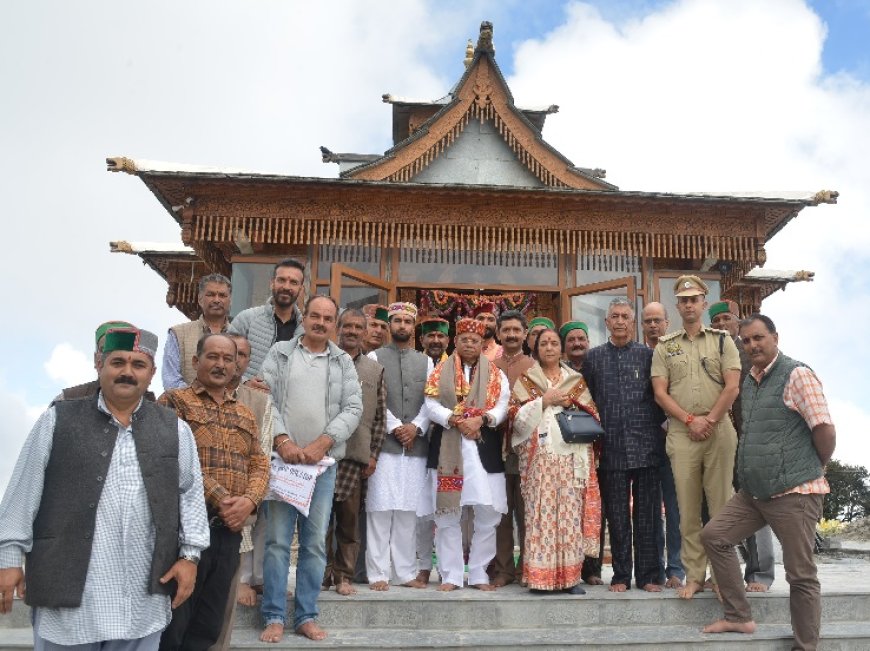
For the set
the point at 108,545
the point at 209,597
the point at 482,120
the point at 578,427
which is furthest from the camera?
the point at 482,120

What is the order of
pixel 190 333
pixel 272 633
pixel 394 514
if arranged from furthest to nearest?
pixel 394 514
pixel 190 333
pixel 272 633

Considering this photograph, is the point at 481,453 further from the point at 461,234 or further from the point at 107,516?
the point at 461,234

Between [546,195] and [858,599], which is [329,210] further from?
[858,599]

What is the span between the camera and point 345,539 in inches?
183

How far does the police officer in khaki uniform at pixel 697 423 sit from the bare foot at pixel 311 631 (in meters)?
2.35

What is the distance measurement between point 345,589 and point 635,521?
206 cm

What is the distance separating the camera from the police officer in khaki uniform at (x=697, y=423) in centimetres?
453

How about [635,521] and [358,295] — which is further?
[358,295]

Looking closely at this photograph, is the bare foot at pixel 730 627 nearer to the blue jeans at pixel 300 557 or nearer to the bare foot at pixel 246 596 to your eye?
the blue jeans at pixel 300 557

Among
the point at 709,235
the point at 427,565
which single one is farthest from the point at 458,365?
the point at 709,235

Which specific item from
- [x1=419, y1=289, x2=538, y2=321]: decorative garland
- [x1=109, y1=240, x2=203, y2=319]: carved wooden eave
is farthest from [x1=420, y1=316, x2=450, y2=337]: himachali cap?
[x1=109, y1=240, x2=203, y2=319]: carved wooden eave

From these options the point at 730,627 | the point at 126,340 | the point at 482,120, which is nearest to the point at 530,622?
the point at 730,627

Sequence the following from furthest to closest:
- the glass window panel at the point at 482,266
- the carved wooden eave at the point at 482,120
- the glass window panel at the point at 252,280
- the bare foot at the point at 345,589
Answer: the carved wooden eave at the point at 482,120, the glass window panel at the point at 482,266, the glass window panel at the point at 252,280, the bare foot at the point at 345,589

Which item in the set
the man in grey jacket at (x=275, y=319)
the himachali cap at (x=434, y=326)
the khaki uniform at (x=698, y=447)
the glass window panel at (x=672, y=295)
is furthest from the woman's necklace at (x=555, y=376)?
the glass window panel at (x=672, y=295)
